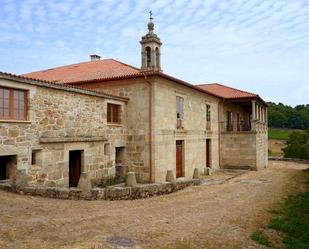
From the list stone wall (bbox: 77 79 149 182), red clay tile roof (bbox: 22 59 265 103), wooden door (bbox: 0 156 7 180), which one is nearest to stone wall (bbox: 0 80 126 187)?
wooden door (bbox: 0 156 7 180)

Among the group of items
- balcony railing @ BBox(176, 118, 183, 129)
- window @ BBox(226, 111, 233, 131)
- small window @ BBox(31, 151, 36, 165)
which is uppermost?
window @ BBox(226, 111, 233, 131)

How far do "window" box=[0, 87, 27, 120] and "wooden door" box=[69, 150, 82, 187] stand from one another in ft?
9.64

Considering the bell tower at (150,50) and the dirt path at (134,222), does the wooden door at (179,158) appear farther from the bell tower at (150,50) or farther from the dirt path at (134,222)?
the dirt path at (134,222)

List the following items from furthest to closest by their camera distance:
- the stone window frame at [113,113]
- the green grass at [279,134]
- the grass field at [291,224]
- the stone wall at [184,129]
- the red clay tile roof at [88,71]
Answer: the green grass at [279,134], the red clay tile roof at [88,71], the stone wall at [184,129], the stone window frame at [113,113], the grass field at [291,224]

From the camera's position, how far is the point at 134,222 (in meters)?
7.25

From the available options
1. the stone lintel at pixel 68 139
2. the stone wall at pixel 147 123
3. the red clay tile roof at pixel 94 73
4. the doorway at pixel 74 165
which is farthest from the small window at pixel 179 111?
the doorway at pixel 74 165

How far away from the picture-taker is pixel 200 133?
20125mm

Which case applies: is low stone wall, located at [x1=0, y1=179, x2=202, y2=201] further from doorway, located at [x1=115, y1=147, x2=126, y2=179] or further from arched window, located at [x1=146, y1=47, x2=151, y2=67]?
arched window, located at [x1=146, y1=47, x2=151, y2=67]

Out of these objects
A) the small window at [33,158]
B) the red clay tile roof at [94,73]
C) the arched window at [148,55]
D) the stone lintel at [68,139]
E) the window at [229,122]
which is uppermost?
the arched window at [148,55]

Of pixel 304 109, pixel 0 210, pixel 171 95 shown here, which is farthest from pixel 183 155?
pixel 304 109

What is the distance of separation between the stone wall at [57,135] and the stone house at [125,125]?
3 cm

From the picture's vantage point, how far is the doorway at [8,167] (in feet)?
33.5

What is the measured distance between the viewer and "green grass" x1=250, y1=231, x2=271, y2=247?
6523mm

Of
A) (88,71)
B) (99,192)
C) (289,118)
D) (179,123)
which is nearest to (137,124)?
(179,123)
